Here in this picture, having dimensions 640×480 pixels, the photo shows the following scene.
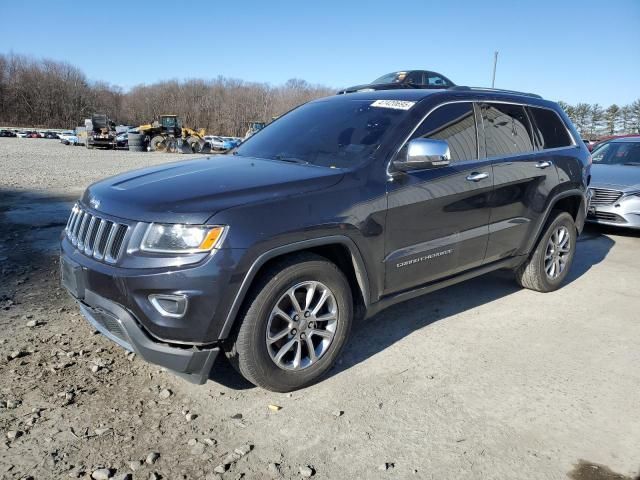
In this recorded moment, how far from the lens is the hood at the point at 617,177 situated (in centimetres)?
774

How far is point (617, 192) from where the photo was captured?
7.71 meters

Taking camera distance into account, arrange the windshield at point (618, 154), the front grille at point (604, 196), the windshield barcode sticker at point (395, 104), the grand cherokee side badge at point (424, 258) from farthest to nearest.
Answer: the windshield at point (618, 154) → the front grille at point (604, 196) → the windshield barcode sticker at point (395, 104) → the grand cherokee side badge at point (424, 258)

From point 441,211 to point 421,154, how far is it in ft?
1.78

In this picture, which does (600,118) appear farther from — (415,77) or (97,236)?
(97,236)

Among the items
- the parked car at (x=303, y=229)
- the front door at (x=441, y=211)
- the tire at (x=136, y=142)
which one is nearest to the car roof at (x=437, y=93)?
the parked car at (x=303, y=229)

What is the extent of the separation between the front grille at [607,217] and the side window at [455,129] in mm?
4875

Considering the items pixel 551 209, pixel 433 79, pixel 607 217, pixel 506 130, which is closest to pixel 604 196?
pixel 607 217

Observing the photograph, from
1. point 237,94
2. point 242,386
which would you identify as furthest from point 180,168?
point 237,94

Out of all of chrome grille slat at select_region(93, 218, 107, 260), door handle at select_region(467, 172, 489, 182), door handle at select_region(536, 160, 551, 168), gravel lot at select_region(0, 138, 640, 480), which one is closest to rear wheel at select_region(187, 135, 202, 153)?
gravel lot at select_region(0, 138, 640, 480)

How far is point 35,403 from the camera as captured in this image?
288cm

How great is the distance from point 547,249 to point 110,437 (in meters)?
4.26

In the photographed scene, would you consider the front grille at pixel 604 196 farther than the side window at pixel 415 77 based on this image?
No

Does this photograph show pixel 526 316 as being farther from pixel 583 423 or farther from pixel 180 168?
pixel 180 168

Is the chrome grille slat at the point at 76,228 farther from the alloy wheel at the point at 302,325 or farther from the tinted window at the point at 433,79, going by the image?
the tinted window at the point at 433,79
